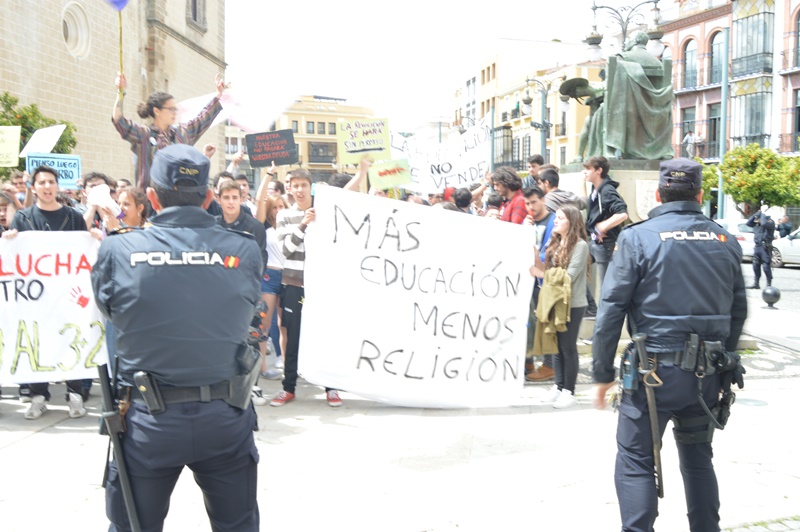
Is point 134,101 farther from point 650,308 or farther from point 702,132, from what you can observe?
point 702,132

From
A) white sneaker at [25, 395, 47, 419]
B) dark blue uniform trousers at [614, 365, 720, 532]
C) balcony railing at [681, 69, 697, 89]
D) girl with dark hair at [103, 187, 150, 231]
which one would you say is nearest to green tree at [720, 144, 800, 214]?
balcony railing at [681, 69, 697, 89]

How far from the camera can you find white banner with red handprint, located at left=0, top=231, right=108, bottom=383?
6.15 m

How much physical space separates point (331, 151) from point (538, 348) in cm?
9961

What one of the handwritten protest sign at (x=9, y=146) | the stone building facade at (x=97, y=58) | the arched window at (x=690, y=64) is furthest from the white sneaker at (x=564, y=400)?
the arched window at (x=690, y=64)

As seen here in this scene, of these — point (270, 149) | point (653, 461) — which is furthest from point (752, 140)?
point (653, 461)

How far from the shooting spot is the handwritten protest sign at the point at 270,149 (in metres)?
9.26

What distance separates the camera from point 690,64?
47.5 meters

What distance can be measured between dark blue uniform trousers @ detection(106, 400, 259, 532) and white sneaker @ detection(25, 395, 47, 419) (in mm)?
3655

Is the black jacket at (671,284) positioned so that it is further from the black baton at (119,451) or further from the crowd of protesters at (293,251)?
the crowd of protesters at (293,251)

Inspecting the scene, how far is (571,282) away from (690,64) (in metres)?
45.7

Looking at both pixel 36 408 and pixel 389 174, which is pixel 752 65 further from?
pixel 36 408

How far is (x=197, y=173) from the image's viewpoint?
118 inches

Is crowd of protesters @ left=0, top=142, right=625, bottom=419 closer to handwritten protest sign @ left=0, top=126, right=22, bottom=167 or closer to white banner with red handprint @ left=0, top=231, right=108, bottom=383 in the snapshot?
white banner with red handprint @ left=0, top=231, right=108, bottom=383

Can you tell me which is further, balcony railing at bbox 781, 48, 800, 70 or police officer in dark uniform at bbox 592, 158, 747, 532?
balcony railing at bbox 781, 48, 800, 70
